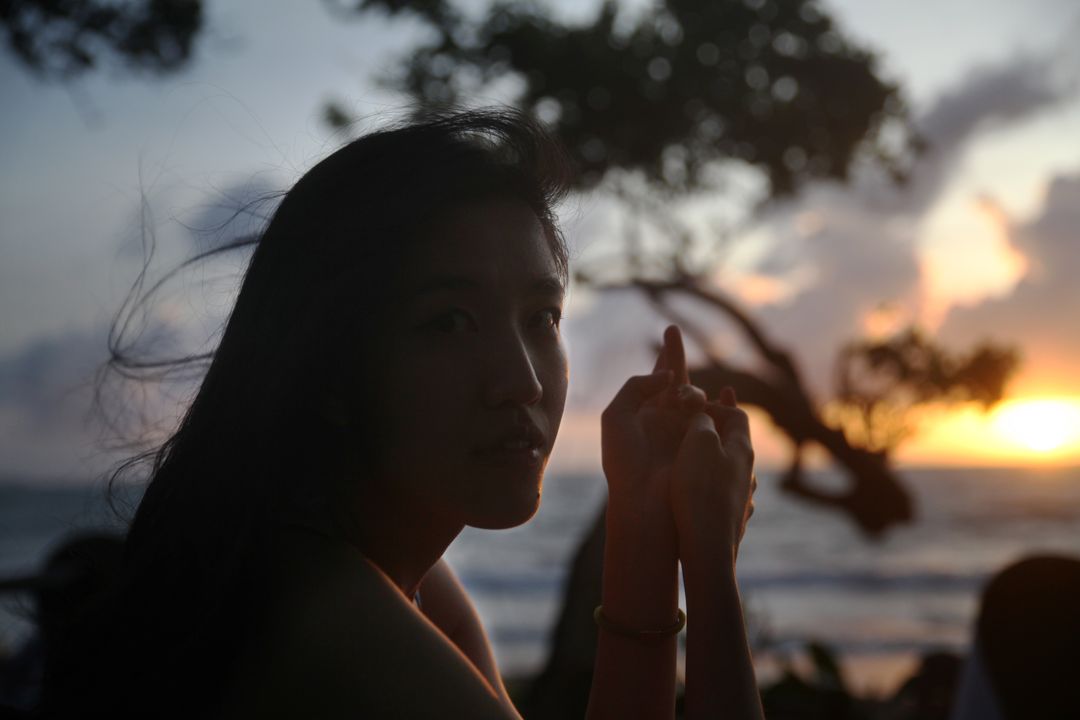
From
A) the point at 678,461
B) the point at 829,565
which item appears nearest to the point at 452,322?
the point at 678,461

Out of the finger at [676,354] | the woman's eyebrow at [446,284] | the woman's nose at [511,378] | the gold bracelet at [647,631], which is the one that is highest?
the finger at [676,354]

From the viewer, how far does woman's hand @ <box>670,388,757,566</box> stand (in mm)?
1365

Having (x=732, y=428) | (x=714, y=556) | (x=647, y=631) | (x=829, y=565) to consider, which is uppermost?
(x=829, y=565)

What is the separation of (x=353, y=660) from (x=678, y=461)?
2.03ft

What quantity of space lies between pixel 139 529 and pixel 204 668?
0.27 metres

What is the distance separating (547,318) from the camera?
4.58 feet

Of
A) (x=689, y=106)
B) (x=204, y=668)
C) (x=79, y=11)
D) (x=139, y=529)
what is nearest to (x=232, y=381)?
(x=139, y=529)

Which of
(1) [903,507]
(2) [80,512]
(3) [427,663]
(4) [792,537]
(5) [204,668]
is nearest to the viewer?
(3) [427,663]

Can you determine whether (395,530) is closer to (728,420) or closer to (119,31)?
(728,420)

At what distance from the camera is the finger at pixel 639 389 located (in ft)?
5.29

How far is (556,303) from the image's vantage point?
54.2 inches

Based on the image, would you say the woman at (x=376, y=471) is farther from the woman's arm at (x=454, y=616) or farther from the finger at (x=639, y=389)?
the woman's arm at (x=454, y=616)

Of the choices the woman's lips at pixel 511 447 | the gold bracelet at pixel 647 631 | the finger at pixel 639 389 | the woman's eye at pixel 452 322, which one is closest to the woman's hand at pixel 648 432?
the finger at pixel 639 389

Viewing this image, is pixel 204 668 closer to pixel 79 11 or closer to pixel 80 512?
pixel 80 512
